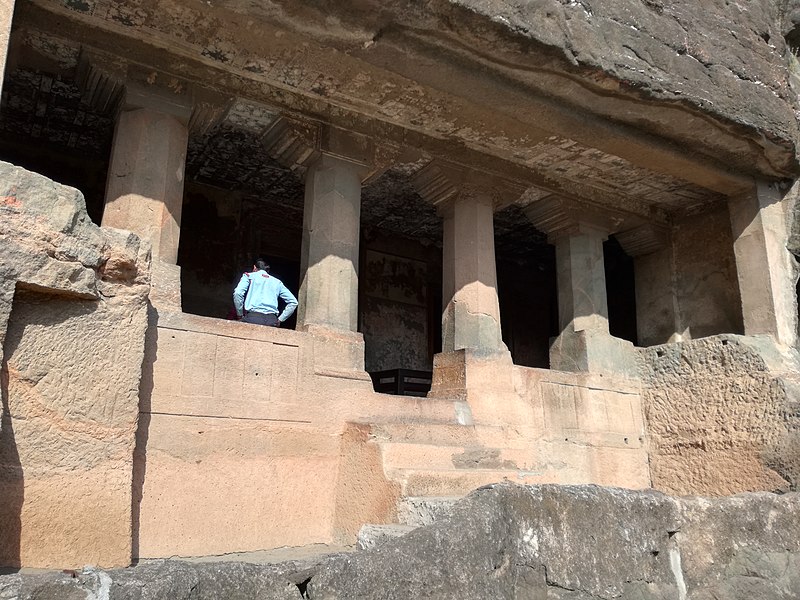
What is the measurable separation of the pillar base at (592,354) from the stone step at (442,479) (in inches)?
82.8

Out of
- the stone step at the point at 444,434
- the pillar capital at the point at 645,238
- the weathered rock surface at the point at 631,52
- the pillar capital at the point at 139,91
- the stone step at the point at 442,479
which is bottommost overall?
the stone step at the point at 442,479

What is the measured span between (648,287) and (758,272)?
4.59 ft

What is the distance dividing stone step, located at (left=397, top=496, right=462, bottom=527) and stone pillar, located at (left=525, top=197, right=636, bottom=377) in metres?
3.05

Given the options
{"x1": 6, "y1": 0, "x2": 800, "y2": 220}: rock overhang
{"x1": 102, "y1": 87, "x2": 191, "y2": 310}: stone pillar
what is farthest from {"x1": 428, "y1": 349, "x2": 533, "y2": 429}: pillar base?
{"x1": 102, "y1": 87, "x2": 191, "y2": 310}: stone pillar

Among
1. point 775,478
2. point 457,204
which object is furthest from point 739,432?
point 457,204

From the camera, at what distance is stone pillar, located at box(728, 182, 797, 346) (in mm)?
6359

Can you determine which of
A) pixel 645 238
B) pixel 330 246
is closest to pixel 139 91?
pixel 330 246

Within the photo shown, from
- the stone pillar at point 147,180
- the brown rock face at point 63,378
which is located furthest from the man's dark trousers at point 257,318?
the brown rock face at point 63,378

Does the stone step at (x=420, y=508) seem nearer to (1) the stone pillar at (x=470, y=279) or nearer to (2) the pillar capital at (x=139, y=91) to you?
(1) the stone pillar at (x=470, y=279)

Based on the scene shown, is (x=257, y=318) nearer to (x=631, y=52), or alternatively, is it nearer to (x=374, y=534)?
(x=374, y=534)

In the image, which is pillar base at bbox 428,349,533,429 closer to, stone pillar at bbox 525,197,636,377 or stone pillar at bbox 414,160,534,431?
stone pillar at bbox 414,160,534,431

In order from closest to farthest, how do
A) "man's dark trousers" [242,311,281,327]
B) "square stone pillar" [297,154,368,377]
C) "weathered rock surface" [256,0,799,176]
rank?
"weathered rock surface" [256,0,799,176]
"square stone pillar" [297,154,368,377]
"man's dark trousers" [242,311,281,327]

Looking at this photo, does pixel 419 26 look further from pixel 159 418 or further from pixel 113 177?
pixel 159 418

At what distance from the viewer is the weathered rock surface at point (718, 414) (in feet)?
19.0
